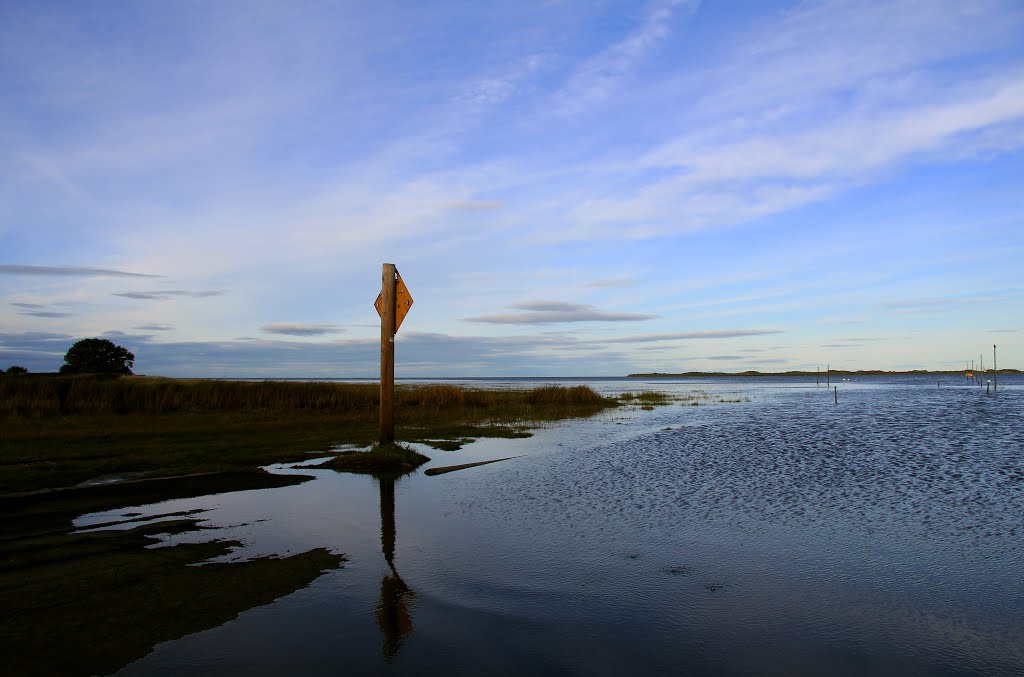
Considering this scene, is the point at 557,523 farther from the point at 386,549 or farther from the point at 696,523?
the point at 386,549

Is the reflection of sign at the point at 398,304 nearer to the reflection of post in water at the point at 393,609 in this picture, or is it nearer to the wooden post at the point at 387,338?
the wooden post at the point at 387,338

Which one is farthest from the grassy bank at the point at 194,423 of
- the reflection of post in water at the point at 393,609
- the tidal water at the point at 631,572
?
the reflection of post in water at the point at 393,609

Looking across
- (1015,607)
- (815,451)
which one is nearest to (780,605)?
(1015,607)

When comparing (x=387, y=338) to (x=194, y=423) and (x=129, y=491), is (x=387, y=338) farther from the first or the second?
(x=194, y=423)

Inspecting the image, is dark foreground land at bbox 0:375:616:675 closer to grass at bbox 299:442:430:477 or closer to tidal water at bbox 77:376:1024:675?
grass at bbox 299:442:430:477

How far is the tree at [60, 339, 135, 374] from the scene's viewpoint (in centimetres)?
Result: 4806

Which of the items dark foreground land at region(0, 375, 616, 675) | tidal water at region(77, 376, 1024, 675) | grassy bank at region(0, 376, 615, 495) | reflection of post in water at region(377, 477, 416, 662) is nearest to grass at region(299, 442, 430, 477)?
dark foreground land at region(0, 375, 616, 675)

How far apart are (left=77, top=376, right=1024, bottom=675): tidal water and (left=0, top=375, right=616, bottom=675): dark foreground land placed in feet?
1.46

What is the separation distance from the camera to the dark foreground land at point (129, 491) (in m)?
4.66

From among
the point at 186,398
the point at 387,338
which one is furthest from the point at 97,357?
the point at 387,338

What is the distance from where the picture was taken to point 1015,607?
18.3 ft

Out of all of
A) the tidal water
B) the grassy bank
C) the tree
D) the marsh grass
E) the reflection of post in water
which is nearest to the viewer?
the tidal water

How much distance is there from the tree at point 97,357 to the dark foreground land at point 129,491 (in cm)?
2360

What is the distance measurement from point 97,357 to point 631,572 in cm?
5632
